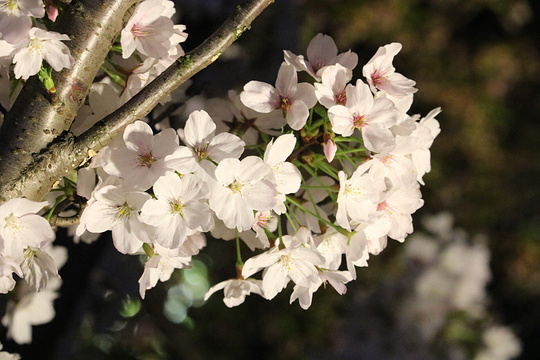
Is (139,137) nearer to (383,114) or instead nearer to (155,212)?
(155,212)

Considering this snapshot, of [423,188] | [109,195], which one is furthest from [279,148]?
[423,188]

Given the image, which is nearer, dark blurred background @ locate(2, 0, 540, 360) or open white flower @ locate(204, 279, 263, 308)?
open white flower @ locate(204, 279, 263, 308)

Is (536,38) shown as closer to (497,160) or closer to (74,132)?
(497,160)

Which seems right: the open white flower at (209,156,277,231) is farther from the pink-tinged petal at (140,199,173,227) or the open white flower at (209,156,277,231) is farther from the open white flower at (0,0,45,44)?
the open white flower at (0,0,45,44)

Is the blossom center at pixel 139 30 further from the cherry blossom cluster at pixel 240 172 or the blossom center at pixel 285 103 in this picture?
the blossom center at pixel 285 103

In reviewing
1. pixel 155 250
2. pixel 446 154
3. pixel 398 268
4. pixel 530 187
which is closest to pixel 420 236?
pixel 398 268

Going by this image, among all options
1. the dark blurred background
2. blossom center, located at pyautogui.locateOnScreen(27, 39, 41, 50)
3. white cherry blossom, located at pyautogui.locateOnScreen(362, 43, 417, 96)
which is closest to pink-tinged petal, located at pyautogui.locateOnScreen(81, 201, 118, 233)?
blossom center, located at pyautogui.locateOnScreen(27, 39, 41, 50)

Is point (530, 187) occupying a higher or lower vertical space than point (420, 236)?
lower
